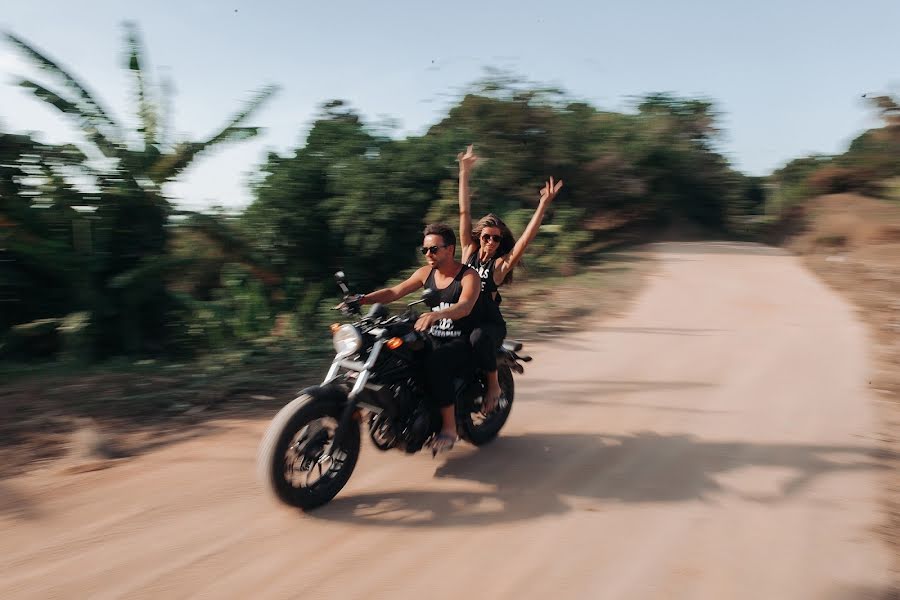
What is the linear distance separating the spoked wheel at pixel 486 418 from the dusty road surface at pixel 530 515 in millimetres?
114

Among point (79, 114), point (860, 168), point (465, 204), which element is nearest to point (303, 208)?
point (79, 114)

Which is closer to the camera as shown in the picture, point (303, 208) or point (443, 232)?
point (443, 232)

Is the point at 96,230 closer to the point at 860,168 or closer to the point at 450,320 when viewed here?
the point at 450,320

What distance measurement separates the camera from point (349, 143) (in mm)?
16078

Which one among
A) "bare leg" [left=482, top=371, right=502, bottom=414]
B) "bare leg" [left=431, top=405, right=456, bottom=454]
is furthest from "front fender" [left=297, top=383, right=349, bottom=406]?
"bare leg" [left=482, top=371, right=502, bottom=414]

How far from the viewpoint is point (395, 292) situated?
4.47 meters

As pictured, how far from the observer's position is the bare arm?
4266 mm

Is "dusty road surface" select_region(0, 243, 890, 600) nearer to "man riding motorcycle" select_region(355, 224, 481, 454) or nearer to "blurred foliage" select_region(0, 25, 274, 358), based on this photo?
"man riding motorcycle" select_region(355, 224, 481, 454)

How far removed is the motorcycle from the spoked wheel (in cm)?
32

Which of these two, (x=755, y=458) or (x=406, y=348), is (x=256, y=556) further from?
(x=755, y=458)

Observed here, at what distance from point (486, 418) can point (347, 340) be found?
1.48 metres

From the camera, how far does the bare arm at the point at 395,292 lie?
4266 millimetres

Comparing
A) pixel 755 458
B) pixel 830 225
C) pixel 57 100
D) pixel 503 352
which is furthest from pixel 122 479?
pixel 830 225

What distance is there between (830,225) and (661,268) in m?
6.25
